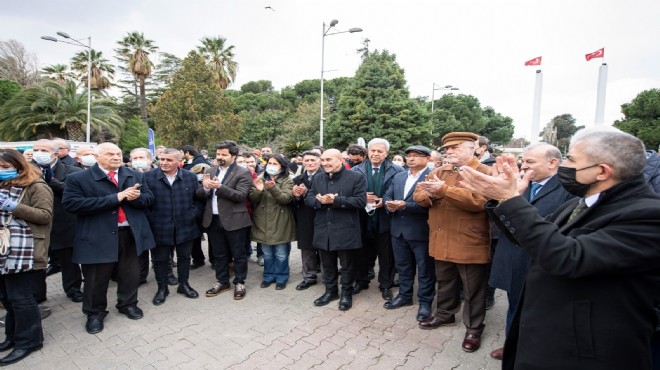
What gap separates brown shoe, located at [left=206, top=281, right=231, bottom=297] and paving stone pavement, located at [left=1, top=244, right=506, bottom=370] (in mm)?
114

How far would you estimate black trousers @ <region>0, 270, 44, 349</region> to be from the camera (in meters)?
3.55

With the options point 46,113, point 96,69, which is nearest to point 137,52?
point 96,69

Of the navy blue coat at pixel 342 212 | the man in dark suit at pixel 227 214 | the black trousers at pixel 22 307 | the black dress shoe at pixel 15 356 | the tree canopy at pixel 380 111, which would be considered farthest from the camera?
the tree canopy at pixel 380 111

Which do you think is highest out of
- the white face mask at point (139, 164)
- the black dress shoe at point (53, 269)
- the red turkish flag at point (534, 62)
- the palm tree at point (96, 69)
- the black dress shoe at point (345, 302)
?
the palm tree at point (96, 69)

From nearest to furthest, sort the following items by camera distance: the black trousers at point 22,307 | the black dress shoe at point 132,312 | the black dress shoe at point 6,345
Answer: the black trousers at point 22,307
the black dress shoe at point 6,345
the black dress shoe at point 132,312

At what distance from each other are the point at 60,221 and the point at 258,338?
324 cm

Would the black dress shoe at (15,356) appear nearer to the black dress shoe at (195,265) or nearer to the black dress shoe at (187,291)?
the black dress shoe at (187,291)

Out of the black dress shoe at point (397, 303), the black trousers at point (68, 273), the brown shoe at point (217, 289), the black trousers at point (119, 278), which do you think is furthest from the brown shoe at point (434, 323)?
the black trousers at point (68, 273)

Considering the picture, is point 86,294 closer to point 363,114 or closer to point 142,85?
point 363,114

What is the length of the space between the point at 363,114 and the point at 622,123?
66.1ft

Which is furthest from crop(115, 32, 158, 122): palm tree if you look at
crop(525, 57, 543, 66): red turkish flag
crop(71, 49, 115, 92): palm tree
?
crop(525, 57, 543, 66): red turkish flag

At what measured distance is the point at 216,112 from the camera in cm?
2778

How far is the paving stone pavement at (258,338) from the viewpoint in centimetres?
351

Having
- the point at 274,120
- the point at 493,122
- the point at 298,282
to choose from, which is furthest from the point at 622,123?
the point at 298,282
